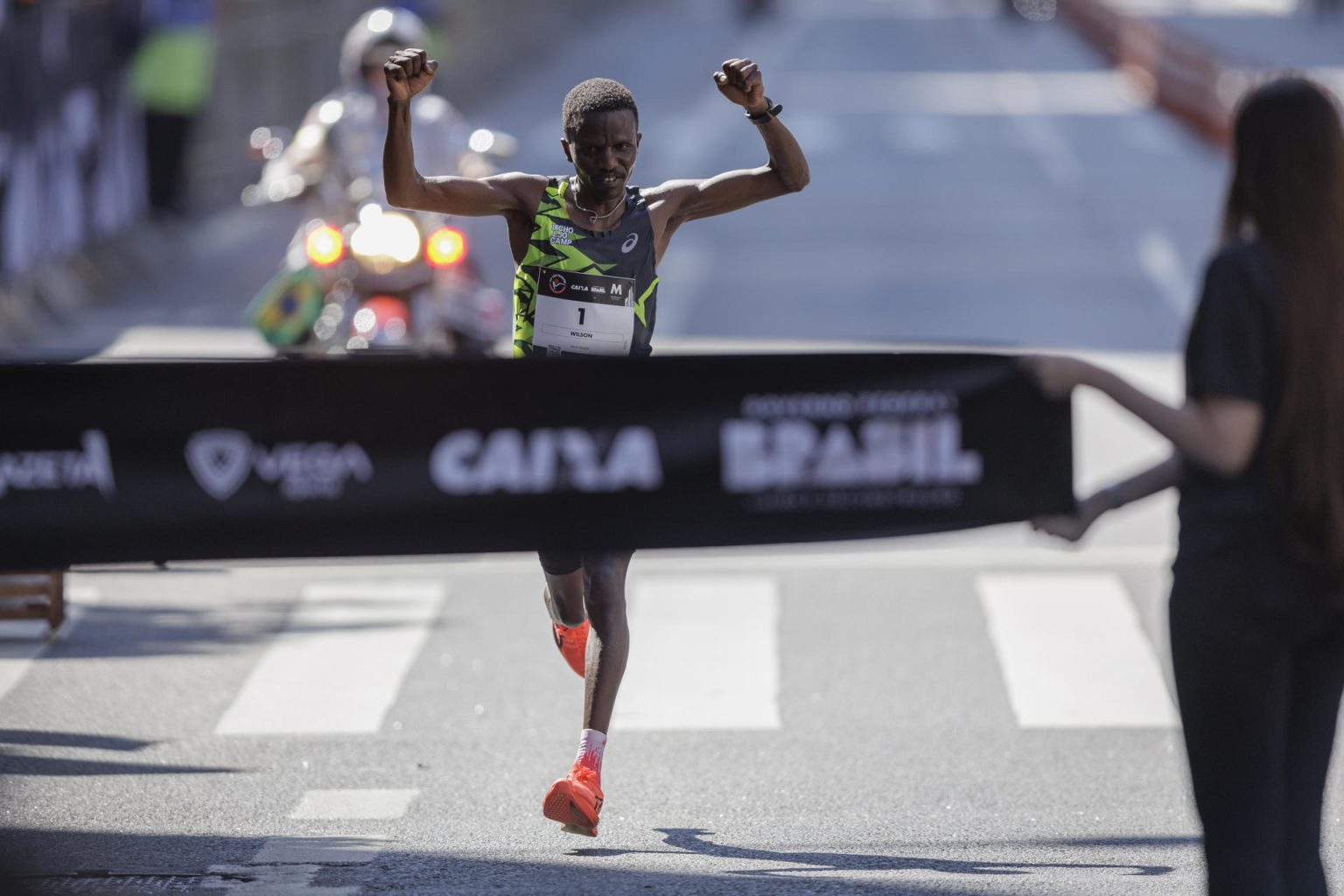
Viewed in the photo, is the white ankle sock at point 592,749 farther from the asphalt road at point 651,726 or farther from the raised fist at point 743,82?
the raised fist at point 743,82

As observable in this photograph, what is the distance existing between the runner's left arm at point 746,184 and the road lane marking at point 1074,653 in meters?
2.43

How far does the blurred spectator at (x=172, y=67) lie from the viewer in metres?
19.0

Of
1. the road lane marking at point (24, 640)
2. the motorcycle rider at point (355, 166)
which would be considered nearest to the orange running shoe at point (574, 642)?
the road lane marking at point (24, 640)

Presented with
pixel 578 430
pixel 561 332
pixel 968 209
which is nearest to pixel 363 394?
pixel 578 430

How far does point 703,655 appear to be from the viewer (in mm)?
8969

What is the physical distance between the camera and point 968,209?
25.1 metres

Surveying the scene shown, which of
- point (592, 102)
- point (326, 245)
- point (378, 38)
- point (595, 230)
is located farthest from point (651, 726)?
point (378, 38)

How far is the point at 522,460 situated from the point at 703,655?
12.6 feet

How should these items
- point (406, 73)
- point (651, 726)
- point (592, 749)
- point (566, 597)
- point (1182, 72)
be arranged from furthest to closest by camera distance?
point (1182, 72) → point (651, 726) → point (566, 597) → point (592, 749) → point (406, 73)

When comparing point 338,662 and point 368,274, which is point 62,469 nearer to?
point 338,662

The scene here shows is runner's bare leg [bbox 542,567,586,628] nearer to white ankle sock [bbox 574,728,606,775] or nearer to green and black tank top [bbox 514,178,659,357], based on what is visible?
white ankle sock [bbox 574,728,606,775]

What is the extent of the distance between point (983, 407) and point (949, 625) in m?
4.31

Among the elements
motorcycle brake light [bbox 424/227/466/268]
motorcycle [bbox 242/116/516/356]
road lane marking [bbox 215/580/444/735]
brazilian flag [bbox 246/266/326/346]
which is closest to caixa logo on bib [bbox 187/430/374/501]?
road lane marking [bbox 215/580/444/735]

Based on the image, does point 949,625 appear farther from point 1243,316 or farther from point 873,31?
point 873,31
